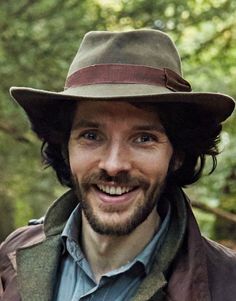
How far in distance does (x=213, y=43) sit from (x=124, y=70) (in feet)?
11.6

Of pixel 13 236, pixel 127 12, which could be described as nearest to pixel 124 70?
pixel 13 236

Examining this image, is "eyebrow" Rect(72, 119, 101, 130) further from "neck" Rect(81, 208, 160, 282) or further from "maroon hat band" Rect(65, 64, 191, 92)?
"neck" Rect(81, 208, 160, 282)

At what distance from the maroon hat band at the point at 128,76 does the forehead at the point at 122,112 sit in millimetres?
67

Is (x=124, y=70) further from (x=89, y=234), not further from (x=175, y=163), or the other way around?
(x=89, y=234)

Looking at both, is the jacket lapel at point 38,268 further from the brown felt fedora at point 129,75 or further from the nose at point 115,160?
the brown felt fedora at point 129,75

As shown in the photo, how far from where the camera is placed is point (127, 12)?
5.00 metres

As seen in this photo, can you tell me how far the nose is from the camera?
2299mm

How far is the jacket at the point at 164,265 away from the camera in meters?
2.24

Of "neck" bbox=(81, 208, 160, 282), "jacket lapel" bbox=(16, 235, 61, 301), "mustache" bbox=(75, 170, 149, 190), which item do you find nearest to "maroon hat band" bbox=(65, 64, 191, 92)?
"mustache" bbox=(75, 170, 149, 190)

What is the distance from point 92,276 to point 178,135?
535 mm

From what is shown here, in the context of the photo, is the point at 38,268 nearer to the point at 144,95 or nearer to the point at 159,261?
the point at 159,261

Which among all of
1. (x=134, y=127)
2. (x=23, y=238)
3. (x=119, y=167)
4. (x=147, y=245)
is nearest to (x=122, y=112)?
(x=134, y=127)

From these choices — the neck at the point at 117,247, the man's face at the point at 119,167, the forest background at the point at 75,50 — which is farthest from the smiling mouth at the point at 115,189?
the forest background at the point at 75,50

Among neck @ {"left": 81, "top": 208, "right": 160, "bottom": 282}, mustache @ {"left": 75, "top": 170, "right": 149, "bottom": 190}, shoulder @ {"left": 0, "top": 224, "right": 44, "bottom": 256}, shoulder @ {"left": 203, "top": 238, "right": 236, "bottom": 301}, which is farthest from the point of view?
shoulder @ {"left": 0, "top": 224, "right": 44, "bottom": 256}
